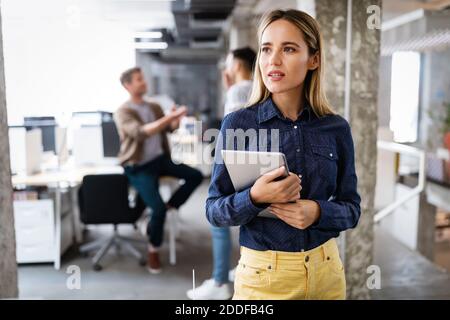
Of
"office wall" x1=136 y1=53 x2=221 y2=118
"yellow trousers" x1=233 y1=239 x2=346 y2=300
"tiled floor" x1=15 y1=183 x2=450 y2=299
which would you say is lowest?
"tiled floor" x1=15 y1=183 x2=450 y2=299

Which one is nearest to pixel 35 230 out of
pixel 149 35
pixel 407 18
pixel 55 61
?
pixel 55 61

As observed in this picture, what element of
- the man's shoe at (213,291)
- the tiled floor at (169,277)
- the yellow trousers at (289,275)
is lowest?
the tiled floor at (169,277)

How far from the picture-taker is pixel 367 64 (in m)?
2.39

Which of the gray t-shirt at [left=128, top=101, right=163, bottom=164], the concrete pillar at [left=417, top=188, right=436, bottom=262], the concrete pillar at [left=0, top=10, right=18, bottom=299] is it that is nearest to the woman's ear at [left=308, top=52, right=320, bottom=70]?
the concrete pillar at [left=0, top=10, right=18, bottom=299]

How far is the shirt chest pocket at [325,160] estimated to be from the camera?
1.09 m

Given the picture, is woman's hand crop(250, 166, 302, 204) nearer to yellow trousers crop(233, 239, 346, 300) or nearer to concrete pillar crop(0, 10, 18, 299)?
yellow trousers crop(233, 239, 346, 300)

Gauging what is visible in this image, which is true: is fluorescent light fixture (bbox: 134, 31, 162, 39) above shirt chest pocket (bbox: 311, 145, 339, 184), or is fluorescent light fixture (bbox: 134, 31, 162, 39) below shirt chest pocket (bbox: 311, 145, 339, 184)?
above

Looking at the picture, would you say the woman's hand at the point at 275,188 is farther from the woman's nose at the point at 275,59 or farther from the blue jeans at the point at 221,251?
the blue jeans at the point at 221,251

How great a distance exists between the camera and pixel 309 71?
1.12 meters

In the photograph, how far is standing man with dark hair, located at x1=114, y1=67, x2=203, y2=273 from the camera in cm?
332

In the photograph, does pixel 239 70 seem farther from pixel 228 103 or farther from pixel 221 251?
pixel 221 251

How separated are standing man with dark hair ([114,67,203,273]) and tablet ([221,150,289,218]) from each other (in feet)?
7.29

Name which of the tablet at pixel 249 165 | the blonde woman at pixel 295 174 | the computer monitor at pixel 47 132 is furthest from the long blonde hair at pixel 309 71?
the computer monitor at pixel 47 132

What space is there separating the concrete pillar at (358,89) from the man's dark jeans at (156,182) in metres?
1.52
